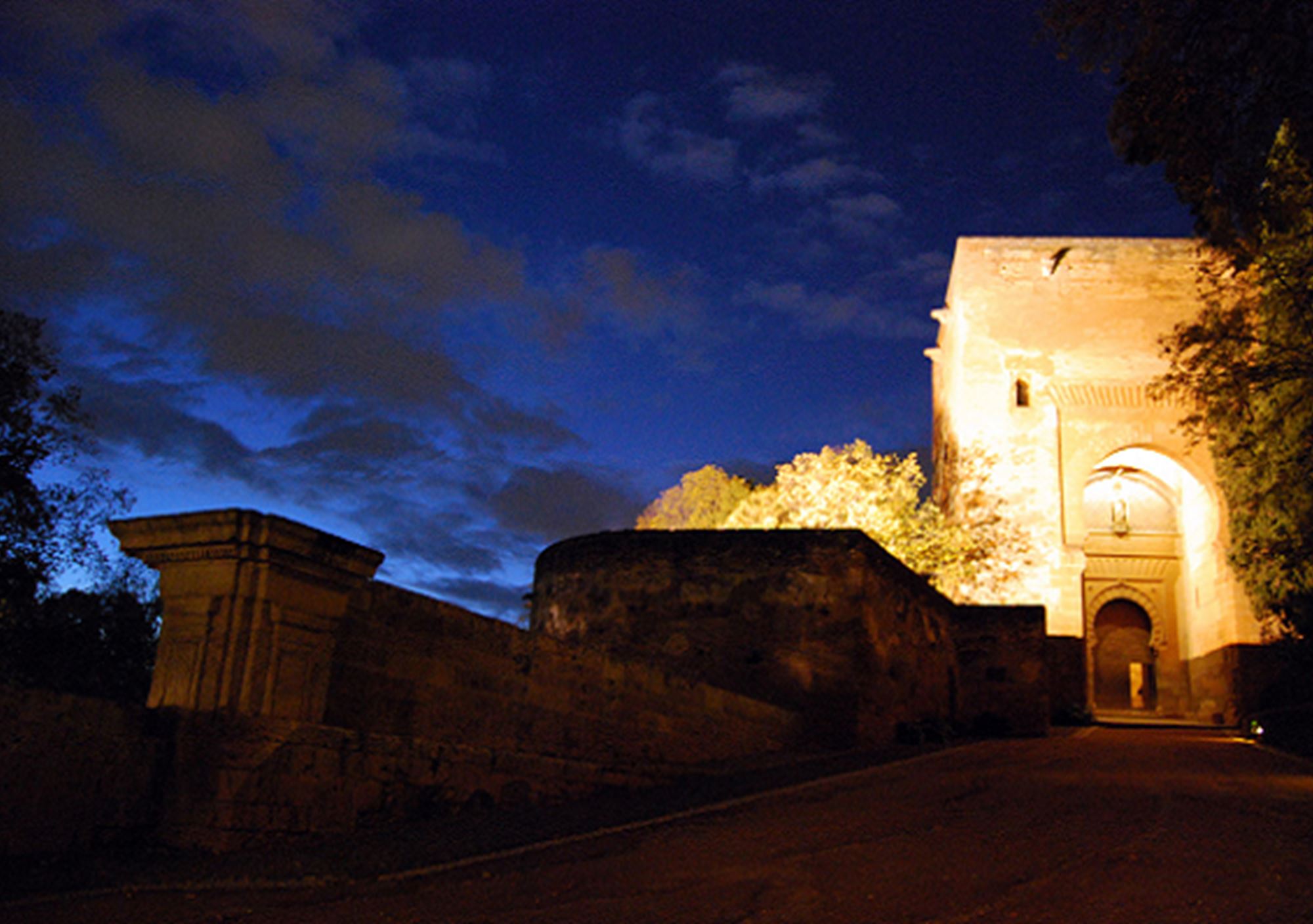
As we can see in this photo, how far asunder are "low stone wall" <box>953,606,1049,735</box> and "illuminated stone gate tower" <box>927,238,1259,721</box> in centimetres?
759

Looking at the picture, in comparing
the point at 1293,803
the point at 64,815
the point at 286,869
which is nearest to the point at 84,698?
the point at 64,815

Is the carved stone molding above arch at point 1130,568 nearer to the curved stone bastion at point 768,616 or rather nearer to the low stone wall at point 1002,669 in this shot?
the low stone wall at point 1002,669

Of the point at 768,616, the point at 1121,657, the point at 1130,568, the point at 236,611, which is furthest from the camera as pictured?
the point at 1121,657

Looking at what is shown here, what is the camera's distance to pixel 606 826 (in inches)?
249

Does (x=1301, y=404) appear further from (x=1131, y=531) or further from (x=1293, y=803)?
(x=1131, y=531)

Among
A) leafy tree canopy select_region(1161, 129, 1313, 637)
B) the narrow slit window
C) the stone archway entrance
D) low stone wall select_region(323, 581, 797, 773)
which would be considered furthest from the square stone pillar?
the stone archway entrance

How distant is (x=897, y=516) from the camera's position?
76.1ft

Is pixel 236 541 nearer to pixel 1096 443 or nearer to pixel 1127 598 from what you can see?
pixel 1096 443

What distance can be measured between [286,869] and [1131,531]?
94.6ft

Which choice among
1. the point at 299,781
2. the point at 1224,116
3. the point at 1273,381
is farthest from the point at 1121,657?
the point at 299,781

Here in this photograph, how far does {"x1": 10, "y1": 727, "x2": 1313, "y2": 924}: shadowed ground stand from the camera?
13.6 ft

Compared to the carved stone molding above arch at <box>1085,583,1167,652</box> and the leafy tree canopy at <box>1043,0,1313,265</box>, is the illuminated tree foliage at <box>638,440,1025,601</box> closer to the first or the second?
the carved stone molding above arch at <box>1085,583,1167,652</box>

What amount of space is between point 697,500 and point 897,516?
1056cm

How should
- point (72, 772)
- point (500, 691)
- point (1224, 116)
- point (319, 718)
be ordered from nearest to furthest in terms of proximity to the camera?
point (72, 772), point (319, 718), point (500, 691), point (1224, 116)
